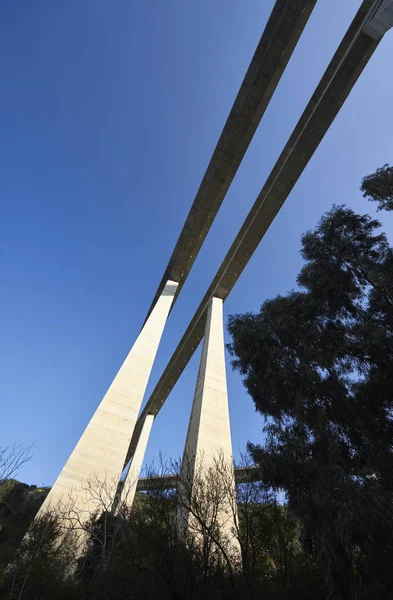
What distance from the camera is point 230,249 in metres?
17.0

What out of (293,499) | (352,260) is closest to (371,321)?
(352,260)

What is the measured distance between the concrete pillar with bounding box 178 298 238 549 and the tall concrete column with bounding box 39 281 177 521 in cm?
227

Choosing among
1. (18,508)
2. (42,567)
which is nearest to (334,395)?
(42,567)

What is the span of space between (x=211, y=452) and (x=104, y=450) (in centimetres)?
344

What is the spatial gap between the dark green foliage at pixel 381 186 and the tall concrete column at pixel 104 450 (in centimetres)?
1047

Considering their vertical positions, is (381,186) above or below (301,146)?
below

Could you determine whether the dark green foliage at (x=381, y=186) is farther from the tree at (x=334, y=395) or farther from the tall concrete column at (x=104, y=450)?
the tall concrete column at (x=104, y=450)

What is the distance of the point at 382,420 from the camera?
23.4ft

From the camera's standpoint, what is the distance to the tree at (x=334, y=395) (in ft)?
15.1

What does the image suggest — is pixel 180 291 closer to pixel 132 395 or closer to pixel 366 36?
pixel 132 395

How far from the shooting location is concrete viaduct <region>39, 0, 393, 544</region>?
9.22 metres

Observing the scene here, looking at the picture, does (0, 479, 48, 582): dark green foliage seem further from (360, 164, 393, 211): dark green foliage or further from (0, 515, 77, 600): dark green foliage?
(360, 164, 393, 211): dark green foliage

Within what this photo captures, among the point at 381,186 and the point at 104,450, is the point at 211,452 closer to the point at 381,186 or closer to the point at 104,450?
the point at 104,450

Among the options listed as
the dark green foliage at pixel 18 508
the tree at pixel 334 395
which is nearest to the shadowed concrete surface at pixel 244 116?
the tree at pixel 334 395
